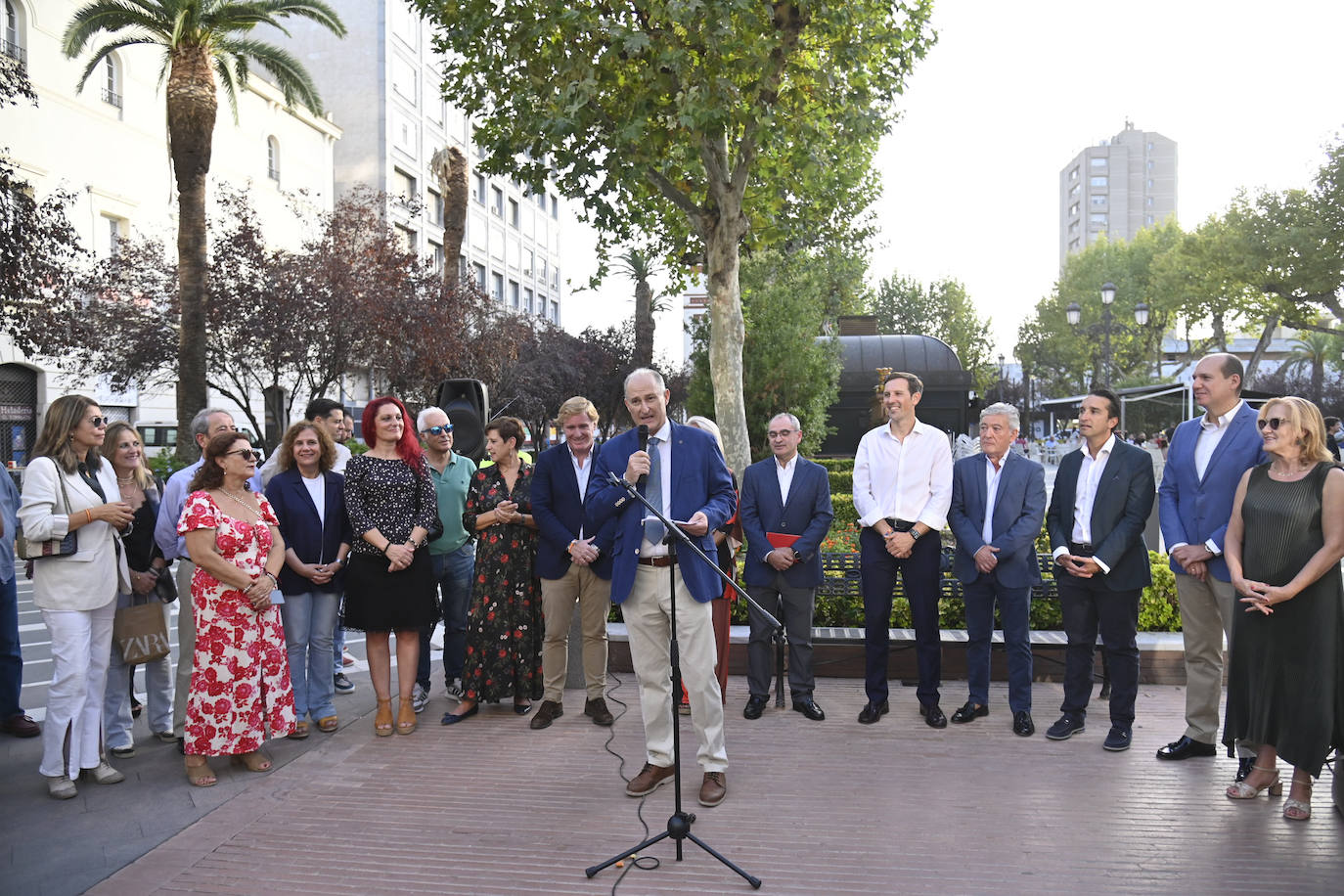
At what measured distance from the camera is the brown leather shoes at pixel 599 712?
6.06m

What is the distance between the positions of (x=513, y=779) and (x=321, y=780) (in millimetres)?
1056

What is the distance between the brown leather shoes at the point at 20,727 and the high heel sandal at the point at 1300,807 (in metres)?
7.18

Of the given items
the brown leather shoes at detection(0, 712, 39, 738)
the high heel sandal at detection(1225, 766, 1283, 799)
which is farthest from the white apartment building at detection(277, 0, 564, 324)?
the high heel sandal at detection(1225, 766, 1283, 799)

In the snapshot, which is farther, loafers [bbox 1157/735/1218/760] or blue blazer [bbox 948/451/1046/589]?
blue blazer [bbox 948/451/1046/589]

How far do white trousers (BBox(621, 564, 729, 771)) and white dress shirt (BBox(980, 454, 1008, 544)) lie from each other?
223 centimetres

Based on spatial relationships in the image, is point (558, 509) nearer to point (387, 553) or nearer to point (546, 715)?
point (387, 553)

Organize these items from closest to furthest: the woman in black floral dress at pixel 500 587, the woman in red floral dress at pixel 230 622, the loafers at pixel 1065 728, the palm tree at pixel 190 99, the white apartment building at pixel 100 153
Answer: the woman in red floral dress at pixel 230 622, the loafers at pixel 1065 728, the woman in black floral dress at pixel 500 587, the palm tree at pixel 190 99, the white apartment building at pixel 100 153

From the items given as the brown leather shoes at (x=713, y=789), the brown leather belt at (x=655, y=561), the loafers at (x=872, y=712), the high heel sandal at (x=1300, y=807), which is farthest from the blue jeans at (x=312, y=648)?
the high heel sandal at (x=1300, y=807)

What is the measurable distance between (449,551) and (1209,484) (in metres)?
4.90

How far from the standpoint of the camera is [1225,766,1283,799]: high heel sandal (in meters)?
4.69

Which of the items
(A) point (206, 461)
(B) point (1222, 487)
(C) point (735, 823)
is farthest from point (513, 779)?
(B) point (1222, 487)

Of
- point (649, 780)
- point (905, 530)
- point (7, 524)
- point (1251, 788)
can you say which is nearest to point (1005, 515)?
point (905, 530)

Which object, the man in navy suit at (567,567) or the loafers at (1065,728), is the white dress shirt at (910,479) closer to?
the loafers at (1065,728)

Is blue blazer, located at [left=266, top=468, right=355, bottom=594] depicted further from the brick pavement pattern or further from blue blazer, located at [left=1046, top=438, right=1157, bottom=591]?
blue blazer, located at [left=1046, top=438, right=1157, bottom=591]
